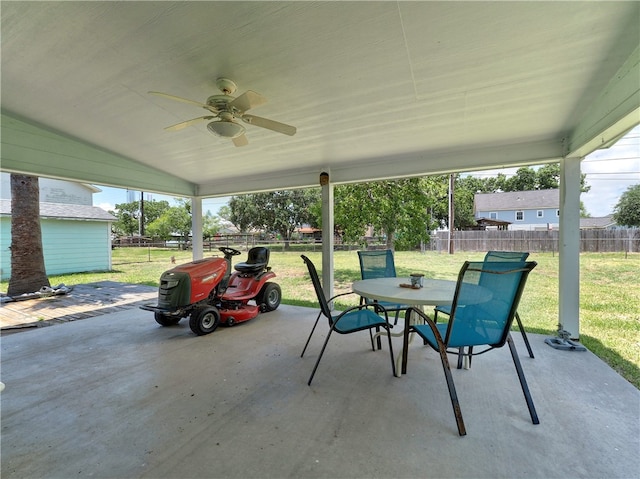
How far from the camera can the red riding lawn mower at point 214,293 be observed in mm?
3463

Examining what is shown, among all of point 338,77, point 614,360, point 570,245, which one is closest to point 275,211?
point 338,77

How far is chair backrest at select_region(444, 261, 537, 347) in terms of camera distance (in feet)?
5.83

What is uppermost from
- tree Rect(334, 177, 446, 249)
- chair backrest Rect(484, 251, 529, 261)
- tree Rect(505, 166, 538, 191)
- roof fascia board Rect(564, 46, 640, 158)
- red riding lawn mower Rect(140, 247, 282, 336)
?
tree Rect(505, 166, 538, 191)

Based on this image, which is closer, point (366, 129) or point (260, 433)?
point (260, 433)

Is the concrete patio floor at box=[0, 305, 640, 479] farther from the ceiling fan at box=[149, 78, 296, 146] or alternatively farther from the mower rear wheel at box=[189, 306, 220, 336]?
the ceiling fan at box=[149, 78, 296, 146]

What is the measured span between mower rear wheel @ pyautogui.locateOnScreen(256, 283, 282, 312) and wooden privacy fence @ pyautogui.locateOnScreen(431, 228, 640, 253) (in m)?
5.58

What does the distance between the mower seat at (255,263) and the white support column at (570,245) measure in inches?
155

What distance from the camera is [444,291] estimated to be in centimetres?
241

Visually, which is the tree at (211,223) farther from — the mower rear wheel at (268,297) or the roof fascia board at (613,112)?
the roof fascia board at (613,112)

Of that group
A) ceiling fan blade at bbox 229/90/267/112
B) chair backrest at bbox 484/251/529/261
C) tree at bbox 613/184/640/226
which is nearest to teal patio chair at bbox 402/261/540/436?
chair backrest at bbox 484/251/529/261

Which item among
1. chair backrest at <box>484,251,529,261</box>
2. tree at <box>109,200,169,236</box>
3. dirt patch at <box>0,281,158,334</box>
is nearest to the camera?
chair backrest at <box>484,251,529,261</box>

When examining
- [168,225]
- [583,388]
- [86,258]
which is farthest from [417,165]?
[168,225]

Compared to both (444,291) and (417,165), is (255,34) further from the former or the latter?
(417,165)

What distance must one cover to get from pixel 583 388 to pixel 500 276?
1.37 meters
